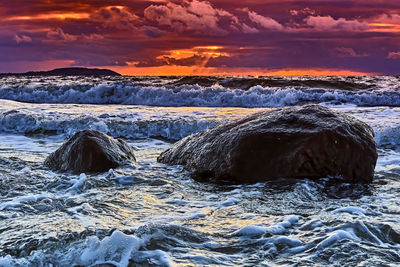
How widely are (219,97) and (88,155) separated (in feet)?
46.0

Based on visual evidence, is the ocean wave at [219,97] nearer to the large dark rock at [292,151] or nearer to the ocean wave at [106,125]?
the ocean wave at [106,125]

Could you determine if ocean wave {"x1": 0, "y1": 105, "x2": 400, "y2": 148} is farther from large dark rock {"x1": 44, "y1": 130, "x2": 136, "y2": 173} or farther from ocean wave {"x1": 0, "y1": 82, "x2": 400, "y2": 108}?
ocean wave {"x1": 0, "y1": 82, "x2": 400, "y2": 108}

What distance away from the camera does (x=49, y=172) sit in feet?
17.6

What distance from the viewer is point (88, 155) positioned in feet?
18.1

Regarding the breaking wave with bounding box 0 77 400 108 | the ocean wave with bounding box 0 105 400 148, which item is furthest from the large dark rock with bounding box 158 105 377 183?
the breaking wave with bounding box 0 77 400 108

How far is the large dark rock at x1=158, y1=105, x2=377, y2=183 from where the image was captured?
192 inches

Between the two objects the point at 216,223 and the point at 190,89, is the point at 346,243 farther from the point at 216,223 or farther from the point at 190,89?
the point at 190,89

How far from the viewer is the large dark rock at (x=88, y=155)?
544 centimetres

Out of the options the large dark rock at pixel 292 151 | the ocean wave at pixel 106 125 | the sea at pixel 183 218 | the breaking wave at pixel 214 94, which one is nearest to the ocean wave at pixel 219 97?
the breaking wave at pixel 214 94

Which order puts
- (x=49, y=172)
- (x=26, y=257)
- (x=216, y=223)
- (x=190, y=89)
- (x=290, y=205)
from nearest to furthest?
(x=26, y=257) → (x=216, y=223) → (x=290, y=205) → (x=49, y=172) → (x=190, y=89)

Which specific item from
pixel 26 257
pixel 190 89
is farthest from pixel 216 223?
pixel 190 89

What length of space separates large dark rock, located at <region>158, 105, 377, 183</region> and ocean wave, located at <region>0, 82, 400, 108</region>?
43.9 feet

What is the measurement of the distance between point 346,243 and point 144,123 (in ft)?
26.5

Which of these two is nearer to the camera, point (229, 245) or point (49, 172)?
point (229, 245)
